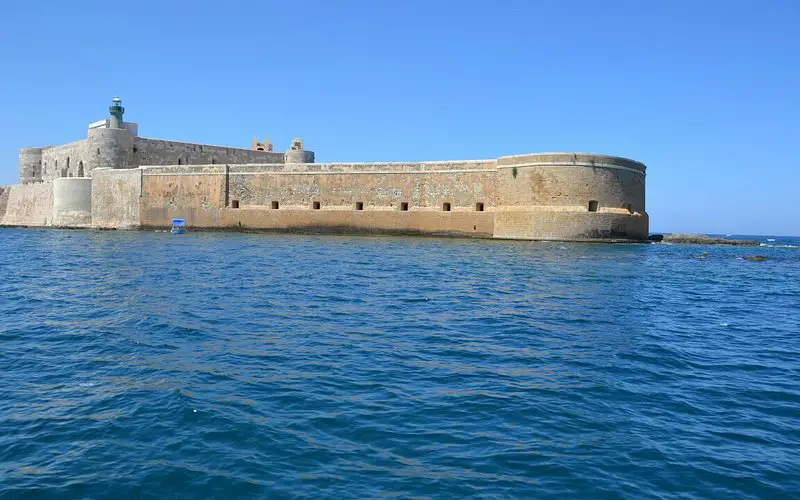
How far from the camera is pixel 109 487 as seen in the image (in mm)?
3443

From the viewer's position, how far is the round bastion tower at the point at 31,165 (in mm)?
41156

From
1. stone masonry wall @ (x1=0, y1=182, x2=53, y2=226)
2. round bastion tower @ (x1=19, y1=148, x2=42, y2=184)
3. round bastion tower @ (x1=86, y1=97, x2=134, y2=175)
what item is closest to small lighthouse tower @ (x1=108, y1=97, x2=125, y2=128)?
round bastion tower @ (x1=86, y1=97, x2=134, y2=175)

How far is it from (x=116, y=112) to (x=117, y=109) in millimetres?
216

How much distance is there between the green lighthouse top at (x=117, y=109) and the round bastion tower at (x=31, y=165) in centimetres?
1114

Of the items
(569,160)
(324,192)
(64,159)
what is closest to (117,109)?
(64,159)

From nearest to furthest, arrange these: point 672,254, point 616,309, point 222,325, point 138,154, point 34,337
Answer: point 34,337 < point 222,325 < point 616,309 < point 672,254 < point 138,154

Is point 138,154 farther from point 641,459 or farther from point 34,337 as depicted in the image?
point 641,459

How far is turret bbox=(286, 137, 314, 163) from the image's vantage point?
36.8 metres

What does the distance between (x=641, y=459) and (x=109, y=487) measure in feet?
10.5

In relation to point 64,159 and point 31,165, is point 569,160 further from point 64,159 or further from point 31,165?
point 31,165

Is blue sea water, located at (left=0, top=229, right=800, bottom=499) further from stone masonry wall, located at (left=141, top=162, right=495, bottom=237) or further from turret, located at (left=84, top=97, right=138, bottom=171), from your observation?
turret, located at (left=84, top=97, right=138, bottom=171)

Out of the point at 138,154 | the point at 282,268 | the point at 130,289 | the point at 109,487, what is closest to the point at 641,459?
the point at 109,487

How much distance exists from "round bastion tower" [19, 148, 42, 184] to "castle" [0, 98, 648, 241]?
4.41 ft

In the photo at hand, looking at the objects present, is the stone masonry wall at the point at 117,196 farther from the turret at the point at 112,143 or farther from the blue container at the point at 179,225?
the blue container at the point at 179,225
